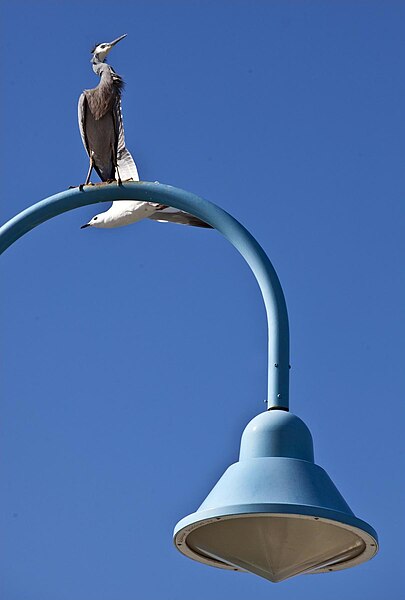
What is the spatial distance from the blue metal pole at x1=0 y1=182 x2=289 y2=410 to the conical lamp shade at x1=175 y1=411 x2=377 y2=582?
0.21m

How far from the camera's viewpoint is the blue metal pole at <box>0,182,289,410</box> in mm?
5250

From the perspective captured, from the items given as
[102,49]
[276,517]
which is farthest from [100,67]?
[276,517]

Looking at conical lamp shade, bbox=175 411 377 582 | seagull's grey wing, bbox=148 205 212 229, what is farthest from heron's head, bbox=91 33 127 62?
conical lamp shade, bbox=175 411 377 582

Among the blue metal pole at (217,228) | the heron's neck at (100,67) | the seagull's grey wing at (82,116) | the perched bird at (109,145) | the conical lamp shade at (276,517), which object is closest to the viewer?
the conical lamp shade at (276,517)

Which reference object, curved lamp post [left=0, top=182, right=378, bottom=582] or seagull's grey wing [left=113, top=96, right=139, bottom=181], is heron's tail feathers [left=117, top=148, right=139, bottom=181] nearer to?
seagull's grey wing [left=113, top=96, right=139, bottom=181]

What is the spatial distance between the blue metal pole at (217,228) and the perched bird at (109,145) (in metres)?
0.58

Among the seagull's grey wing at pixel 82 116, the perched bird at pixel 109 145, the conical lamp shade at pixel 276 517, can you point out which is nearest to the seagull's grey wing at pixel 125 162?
the perched bird at pixel 109 145

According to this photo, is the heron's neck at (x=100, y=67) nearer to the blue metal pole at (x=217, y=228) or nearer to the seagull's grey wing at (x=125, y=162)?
the seagull's grey wing at (x=125, y=162)

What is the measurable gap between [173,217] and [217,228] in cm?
103

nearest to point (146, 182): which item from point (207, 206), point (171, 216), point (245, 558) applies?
point (207, 206)

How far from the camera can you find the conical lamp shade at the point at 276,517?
473cm

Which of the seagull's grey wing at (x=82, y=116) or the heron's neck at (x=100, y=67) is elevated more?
the heron's neck at (x=100, y=67)

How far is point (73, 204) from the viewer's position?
5.71m

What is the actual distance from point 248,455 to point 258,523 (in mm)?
296
